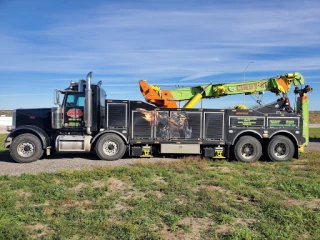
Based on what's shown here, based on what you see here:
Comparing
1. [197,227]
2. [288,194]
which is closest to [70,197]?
[197,227]

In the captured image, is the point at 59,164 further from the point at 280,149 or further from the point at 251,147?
the point at 280,149

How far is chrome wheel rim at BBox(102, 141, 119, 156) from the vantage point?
37.8 ft

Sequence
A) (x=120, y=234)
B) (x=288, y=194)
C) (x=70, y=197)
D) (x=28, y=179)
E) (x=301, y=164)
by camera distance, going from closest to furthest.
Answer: (x=120, y=234) → (x=70, y=197) → (x=288, y=194) → (x=28, y=179) → (x=301, y=164)

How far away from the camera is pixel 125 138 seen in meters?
11.6

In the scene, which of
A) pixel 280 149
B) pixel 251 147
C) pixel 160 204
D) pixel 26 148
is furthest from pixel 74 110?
pixel 280 149

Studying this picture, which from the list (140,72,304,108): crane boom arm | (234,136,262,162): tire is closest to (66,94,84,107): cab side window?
(140,72,304,108): crane boom arm

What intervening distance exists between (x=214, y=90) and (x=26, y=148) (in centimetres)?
804

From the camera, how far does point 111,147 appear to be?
11.6m

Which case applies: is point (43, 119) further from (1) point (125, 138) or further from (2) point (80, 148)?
(1) point (125, 138)

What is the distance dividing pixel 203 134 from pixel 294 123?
12.0 ft

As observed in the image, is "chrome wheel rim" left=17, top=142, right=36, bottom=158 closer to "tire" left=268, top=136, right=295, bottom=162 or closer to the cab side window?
the cab side window

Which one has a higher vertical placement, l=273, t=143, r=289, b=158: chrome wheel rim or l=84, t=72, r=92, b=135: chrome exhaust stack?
l=84, t=72, r=92, b=135: chrome exhaust stack

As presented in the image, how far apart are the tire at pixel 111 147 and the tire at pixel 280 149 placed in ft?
19.4

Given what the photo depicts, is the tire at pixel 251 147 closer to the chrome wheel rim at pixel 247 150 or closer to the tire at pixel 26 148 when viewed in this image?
the chrome wheel rim at pixel 247 150
